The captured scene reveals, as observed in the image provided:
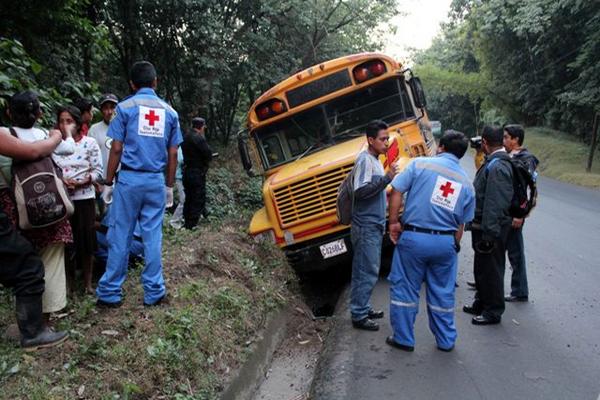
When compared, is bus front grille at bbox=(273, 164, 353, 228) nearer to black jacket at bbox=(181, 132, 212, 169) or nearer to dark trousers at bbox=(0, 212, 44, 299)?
black jacket at bbox=(181, 132, 212, 169)

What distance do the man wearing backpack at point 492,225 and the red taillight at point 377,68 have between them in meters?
2.22

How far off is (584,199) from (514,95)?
15.5 meters

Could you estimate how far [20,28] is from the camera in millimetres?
6703

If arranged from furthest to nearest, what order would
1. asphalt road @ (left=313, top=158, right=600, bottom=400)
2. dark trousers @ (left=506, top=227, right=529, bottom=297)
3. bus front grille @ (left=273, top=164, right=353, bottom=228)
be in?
bus front grille @ (left=273, top=164, right=353, bottom=228) → dark trousers @ (left=506, top=227, right=529, bottom=297) → asphalt road @ (left=313, top=158, right=600, bottom=400)

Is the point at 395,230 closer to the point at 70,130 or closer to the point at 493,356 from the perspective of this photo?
the point at 493,356

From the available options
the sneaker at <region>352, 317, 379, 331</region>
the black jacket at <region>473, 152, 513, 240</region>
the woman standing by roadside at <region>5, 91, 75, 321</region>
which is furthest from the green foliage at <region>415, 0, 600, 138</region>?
the woman standing by roadside at <region>5, 91, 75, 321</region>

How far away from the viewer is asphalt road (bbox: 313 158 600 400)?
3.98 meters

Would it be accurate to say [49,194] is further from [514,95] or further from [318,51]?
[514,95]

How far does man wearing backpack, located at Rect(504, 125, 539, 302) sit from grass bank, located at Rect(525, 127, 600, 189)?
12611 millimetres

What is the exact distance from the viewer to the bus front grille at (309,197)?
625 centimetres

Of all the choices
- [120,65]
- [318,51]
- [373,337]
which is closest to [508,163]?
[373,337]

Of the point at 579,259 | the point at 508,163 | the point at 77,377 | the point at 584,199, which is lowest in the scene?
the point at 584,199

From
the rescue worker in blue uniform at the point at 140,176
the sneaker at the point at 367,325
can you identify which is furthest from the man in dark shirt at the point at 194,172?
the sneaker at the point at 367,325

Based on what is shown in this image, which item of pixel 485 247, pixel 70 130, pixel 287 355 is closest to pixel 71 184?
pixel 70 130
